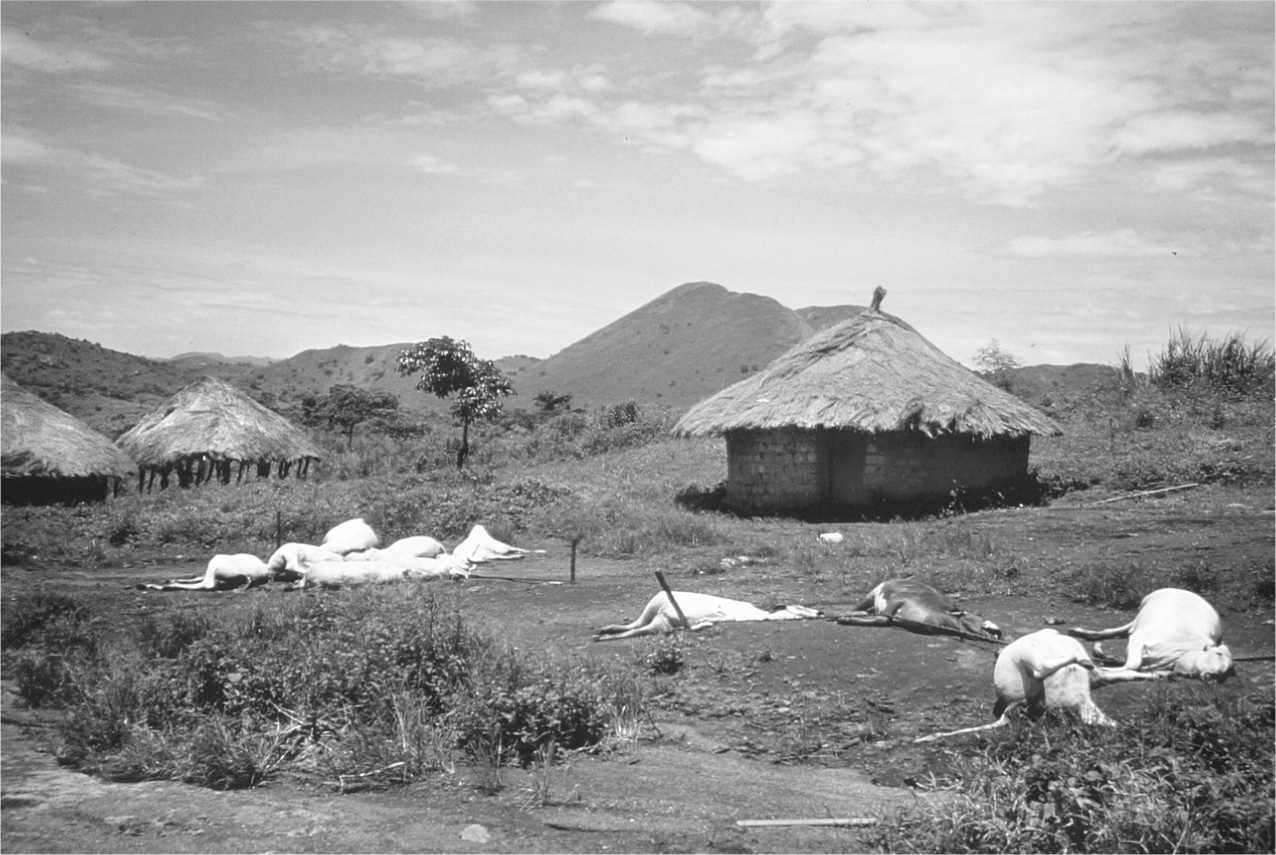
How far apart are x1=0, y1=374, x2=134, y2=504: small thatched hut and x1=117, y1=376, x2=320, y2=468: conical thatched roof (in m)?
1.49

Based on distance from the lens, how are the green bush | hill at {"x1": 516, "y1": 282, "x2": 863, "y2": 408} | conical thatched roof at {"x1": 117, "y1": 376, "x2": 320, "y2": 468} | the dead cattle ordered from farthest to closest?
hill at {"x1": 516, "y1": 282, "x2": 863, "y2": 408} → conical thatched roof at {"x1": 117, "y1": 376, "x2": 320, "y2": 468} → the dead cattle → the green bush

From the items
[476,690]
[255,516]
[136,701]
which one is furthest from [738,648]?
[255,516]

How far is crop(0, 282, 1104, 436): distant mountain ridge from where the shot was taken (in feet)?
119

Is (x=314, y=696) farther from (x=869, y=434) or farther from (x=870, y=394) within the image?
(x=870, y=394)

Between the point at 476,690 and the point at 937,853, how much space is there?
2.74 metres

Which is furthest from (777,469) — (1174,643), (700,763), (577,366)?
Answer: (577,366)

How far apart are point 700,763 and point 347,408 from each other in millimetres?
30276

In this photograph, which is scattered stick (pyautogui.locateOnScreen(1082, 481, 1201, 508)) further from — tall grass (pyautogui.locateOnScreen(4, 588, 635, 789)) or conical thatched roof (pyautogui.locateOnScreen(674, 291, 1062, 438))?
tall grass (pyautogui.locateOnScreen(4, 588, 635, 789))

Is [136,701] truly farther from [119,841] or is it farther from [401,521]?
[401,521]

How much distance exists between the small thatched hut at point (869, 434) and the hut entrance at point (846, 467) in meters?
0.01

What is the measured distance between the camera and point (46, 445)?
57.8 ft

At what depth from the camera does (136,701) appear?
6.24 metres

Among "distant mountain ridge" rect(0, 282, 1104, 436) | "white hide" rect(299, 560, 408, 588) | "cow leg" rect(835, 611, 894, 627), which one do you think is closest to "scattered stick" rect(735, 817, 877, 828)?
"cow leg" rect(835, 611, 894, 627)

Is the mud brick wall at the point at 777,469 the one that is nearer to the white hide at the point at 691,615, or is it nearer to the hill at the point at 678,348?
the white hide at the point at 691,615
